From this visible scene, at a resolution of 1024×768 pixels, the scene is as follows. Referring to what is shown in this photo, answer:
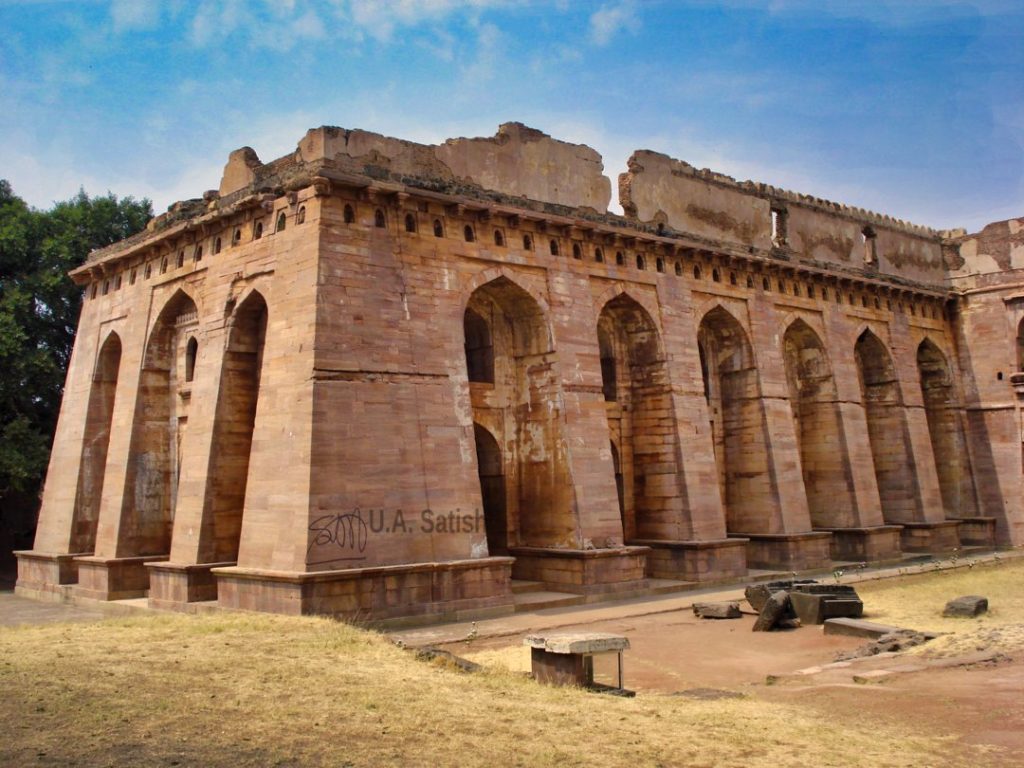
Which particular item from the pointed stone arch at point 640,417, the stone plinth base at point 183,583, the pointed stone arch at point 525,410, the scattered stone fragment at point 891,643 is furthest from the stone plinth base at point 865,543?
the stone plinth base at point 183,583

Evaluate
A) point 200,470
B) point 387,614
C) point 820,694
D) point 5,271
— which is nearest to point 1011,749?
point 820,694

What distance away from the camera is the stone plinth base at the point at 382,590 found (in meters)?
12.6

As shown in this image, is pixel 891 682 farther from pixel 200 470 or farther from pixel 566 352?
pixel 200 470

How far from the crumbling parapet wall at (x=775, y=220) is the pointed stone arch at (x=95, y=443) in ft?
36.7

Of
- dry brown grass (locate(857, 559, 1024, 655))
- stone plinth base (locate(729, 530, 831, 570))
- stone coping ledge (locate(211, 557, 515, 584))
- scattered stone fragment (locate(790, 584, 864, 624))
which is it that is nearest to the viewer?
dry brown grass (locate(857, 559, 1024, 655))

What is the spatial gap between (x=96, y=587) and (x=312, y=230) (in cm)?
782

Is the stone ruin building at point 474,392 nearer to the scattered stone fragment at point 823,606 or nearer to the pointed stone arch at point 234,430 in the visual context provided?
the pointed stone arch at point 234,430

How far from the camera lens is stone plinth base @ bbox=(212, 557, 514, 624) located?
12617mm

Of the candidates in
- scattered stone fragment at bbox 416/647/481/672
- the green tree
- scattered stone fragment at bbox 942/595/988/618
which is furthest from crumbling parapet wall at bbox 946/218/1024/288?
the green tree

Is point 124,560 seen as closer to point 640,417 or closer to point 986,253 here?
point 640,417

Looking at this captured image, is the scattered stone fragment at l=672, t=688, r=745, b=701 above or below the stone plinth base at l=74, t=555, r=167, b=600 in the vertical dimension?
below

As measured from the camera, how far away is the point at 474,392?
1730 centimetres

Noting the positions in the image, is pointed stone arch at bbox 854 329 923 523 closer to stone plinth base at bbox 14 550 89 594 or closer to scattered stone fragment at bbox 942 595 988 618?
scattered stone fragment at bbox 942 595 988 618

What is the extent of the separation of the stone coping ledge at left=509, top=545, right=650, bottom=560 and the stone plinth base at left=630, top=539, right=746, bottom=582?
1247mm
